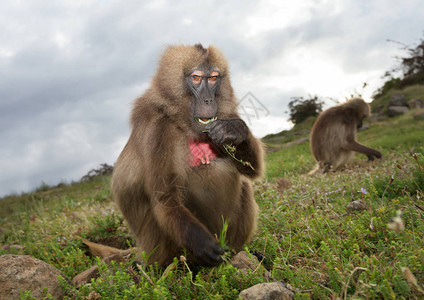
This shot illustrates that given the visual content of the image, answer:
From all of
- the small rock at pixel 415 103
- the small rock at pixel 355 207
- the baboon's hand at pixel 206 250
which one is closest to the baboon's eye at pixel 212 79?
the baboon's hand at pixel 206 250

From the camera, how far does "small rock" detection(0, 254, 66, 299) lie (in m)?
2.95

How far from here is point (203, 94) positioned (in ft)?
10.2

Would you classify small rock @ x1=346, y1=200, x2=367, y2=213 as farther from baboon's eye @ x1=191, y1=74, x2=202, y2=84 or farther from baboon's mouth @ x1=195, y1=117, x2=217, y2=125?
baboon's eye @ x1=191, y1=74, x2=202, y2=84

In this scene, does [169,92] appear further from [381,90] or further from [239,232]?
[381,90]

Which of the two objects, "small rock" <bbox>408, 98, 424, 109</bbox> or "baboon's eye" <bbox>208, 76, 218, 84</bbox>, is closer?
Result: "baboon's eye" <bbox>208, 76, 218, 84</bbox>

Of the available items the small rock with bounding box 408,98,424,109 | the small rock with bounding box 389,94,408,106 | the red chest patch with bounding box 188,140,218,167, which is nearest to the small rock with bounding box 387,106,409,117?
the small rock with bounding box 408,98,424,109

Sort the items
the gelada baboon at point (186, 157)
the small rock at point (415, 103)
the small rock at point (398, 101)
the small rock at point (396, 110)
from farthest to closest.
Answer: the small rock at point (398, 101) → the small rock at point (415, 103) → the small rock at point (396, 110) → the gelada baboon at point (186, 157)

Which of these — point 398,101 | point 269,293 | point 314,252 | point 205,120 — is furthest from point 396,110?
point 269,293

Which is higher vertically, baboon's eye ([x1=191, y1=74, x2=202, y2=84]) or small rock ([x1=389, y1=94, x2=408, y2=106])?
small rock ([x1=389, y1=94, x2=408, y2=106])

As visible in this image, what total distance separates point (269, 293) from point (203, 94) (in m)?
1.55

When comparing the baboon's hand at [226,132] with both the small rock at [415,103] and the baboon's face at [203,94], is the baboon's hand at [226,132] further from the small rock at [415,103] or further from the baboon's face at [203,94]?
the small rock at [415,103]

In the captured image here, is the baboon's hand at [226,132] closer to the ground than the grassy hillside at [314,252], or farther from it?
farther from it

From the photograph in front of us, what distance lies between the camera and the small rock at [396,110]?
75.0 ft

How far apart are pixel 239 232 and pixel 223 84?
4.39 feet
